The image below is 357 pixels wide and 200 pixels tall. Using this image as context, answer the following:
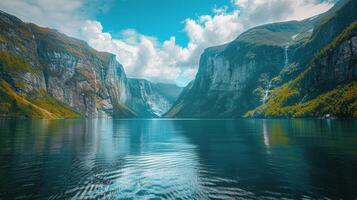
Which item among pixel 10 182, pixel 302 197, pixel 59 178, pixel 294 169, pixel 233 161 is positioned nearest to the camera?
pixel 302 197

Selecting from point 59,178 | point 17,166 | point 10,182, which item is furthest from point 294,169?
point 17,166

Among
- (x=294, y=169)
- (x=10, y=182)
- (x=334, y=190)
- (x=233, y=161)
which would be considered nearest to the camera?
(x=334, y=190)

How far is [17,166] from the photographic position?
4434cm

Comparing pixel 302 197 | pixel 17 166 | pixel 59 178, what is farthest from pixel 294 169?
pixel 17 166

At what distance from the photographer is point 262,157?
55188 millimetres

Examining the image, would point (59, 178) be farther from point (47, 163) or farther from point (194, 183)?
A: point (194, 183)

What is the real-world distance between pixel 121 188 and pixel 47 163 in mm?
22012

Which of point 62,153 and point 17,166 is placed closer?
point 17,166

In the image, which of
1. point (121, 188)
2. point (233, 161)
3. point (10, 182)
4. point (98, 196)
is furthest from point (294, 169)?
point (10, 182)

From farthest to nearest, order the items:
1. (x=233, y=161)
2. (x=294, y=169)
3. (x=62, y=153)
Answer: (x=62, y=153) < (x=233, y=161) < (x=294, y=169)

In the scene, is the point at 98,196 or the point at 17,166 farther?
the point at 17,166

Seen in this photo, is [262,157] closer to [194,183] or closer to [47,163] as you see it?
[194,183]

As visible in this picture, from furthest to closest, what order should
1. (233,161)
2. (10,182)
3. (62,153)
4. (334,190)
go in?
(62,153)
(233,161)
(10,182)
(334,190)

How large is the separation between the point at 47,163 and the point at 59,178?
12.8m
